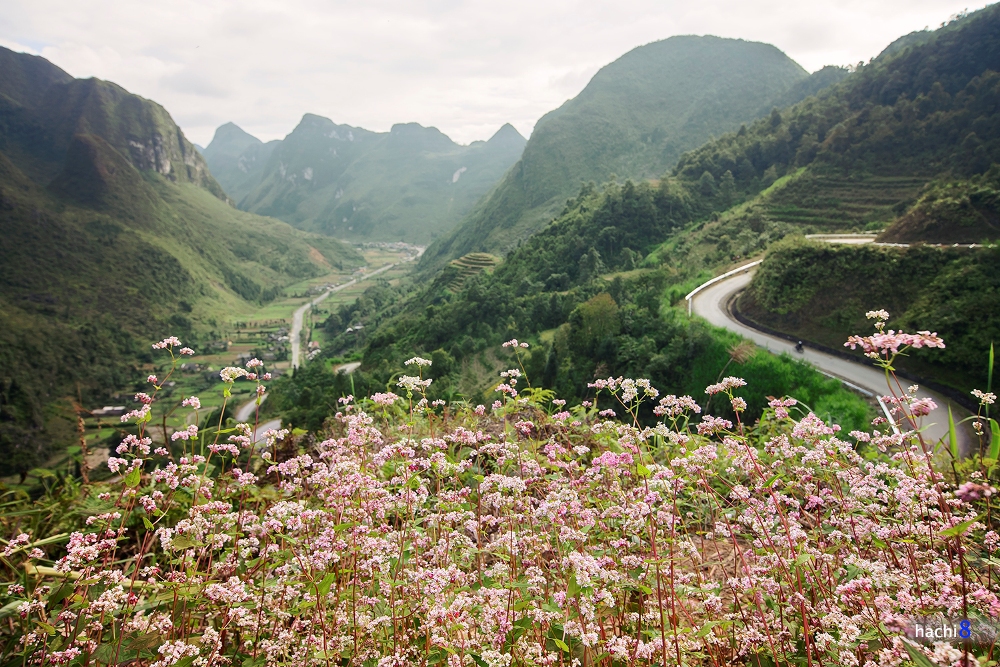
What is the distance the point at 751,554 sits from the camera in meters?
3.22

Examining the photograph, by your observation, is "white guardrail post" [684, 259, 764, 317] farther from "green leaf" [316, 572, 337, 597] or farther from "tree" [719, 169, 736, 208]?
"green leaf" [316, 572, 337, 597]

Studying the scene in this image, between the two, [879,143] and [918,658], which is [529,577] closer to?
[918,658]

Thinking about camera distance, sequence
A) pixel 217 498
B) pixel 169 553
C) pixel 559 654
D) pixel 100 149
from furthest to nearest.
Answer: pixel 100 149 → pixel 217 498 → pixel 169 553 → pixel 559 654

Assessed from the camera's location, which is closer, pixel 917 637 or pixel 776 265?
pixel 917 637

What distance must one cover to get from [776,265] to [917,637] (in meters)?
28.6

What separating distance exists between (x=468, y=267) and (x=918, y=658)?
2936 inches

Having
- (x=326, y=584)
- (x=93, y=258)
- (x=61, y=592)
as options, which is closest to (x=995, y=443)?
(x=326, y=584)

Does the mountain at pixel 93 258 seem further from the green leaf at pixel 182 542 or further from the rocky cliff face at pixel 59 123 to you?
the green leaf at pixel 182 542

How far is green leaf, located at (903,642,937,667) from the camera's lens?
5.70ft

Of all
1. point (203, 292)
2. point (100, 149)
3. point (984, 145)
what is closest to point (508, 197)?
point (203, 292)

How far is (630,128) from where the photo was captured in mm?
148625

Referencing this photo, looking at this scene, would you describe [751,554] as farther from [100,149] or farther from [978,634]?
[100,149]

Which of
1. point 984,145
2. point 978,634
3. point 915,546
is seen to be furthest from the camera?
point 984,145

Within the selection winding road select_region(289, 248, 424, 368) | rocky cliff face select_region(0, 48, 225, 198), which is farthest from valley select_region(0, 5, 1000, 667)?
rocky cliff face select_region(0, 48, 225, 198)
